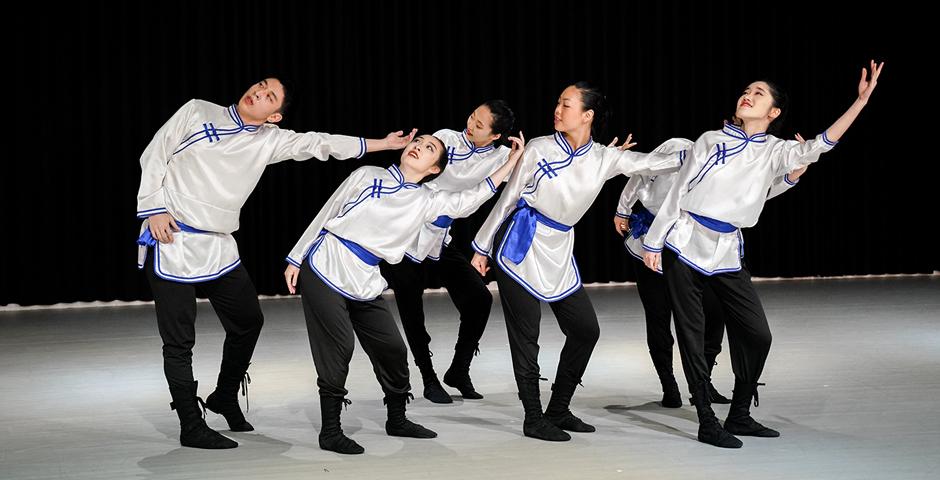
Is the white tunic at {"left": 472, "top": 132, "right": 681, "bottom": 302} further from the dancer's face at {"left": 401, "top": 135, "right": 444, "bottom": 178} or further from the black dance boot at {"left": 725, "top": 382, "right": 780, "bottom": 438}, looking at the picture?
the black dance boot at {"left": 725, "top": 382, "right": 780, "bottom": 438}

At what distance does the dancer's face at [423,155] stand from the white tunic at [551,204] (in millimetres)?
307

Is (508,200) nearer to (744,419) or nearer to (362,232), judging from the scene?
(362,232)

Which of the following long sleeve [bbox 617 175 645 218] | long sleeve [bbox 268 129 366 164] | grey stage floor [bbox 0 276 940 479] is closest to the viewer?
grey stage floor [bbox 0 276 940 479]

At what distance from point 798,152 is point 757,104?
0.73 ft

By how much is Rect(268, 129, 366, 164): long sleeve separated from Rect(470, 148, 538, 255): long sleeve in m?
0.54

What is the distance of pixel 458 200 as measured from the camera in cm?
376

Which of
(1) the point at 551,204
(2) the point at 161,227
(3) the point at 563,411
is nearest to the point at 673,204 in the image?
(1) the point at 551,204

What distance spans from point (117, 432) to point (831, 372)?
3.12m

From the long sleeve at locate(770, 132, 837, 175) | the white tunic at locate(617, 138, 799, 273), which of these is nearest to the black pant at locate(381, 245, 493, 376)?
the white tunic at locate(617, 138, 799, 273)

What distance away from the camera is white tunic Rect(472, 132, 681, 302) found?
3770 mm

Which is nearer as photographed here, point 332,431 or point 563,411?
point 332,431

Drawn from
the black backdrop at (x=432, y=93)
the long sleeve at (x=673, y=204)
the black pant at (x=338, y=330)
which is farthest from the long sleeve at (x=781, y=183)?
the black backdrop at (x=432, y=93)

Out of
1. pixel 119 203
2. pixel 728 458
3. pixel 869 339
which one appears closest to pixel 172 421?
pixel 728 458

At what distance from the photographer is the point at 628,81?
9094 mm
